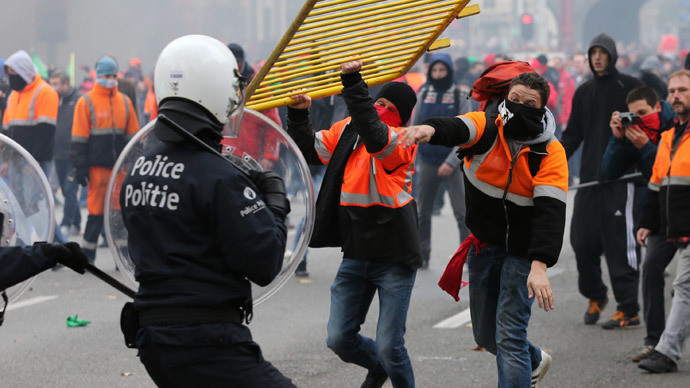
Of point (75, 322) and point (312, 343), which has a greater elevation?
point (312, 343)

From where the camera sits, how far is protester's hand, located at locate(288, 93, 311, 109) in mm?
5131

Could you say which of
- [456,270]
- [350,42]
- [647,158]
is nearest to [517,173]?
[456,270]

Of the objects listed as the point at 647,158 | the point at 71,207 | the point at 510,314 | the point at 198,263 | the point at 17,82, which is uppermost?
the point at 198,263

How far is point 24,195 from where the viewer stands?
496cm

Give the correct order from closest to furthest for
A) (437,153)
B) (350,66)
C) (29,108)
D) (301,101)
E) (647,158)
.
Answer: (350,66) → (301,101) → (647,158) → (437,153) → (29,108)

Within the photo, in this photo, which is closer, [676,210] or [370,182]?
[370,182]

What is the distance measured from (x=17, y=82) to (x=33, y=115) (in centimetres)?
38

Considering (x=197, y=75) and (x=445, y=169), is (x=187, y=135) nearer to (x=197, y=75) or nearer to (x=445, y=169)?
(x=197, y=75)

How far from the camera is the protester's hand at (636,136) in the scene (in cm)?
722

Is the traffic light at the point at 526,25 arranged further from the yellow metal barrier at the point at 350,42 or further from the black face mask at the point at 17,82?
the yellow metal barrier at the point at 350,42

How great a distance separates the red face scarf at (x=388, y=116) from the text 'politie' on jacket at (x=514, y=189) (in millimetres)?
604

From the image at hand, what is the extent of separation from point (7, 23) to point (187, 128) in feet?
106

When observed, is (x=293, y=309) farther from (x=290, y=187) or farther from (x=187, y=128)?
(x=187, y=128)

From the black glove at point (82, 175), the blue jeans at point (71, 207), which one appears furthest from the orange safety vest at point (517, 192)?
the blue jeans at point (71, 207)
